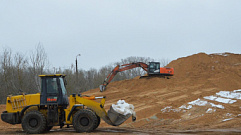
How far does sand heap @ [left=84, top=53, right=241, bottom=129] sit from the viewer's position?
15.0 m

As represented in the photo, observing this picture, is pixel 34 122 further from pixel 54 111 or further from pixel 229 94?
pixel 229 94

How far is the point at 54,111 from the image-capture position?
1092 cm

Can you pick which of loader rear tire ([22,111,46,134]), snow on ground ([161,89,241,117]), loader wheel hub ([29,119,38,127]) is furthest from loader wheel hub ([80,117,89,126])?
snow on ground ([161,89,241,117])

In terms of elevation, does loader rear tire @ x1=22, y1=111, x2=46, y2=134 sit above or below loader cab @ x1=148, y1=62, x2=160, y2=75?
below

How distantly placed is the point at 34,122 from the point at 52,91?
148cm

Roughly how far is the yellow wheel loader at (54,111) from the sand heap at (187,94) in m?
4.68

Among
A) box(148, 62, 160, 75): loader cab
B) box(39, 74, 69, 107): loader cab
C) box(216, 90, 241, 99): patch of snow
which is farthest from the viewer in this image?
box(148, 62, 160, 75): loader cab

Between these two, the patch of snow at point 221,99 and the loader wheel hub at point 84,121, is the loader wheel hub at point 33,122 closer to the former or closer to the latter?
the loader wheel hub at point 84,121

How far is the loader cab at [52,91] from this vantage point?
1098cm

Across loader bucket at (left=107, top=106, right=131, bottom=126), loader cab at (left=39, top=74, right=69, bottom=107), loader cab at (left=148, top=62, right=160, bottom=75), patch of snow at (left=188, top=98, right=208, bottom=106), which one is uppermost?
loader cab at (left=148, top=62, right=160, bottom=75)

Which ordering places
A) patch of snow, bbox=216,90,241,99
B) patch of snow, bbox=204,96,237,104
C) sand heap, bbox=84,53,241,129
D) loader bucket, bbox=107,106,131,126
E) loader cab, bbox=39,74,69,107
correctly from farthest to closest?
patch of snow, bbox=216,90,241,99
patch of snow, bbox=204,96,237,104
sand heap, bbox=84,53,241,129
loader cab, bbox=39,74,69,107
loader bucket, bbox=107,106,131,126

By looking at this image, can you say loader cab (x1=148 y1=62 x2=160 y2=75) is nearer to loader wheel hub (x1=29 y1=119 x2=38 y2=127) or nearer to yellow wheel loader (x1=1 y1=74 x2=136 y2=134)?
yellow wheel loader (x1=1 y1=74 x2=136 y2=134)

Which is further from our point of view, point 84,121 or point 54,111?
point 54,111

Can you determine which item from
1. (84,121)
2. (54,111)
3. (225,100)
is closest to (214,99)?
(225,100)
